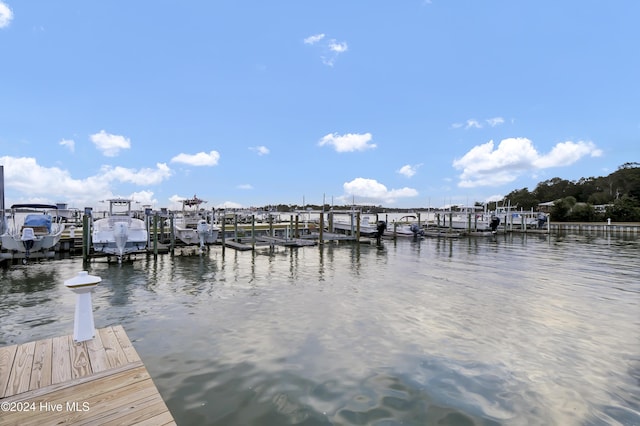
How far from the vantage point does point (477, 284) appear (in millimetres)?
11406

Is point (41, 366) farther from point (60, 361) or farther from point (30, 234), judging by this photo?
point (30, 234)

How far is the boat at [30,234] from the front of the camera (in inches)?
588

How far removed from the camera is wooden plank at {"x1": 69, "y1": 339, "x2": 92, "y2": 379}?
3369mm

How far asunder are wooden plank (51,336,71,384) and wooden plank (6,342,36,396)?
0.64ft

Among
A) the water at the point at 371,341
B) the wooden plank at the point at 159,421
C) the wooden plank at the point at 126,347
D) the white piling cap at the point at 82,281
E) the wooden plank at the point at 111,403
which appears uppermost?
the white piling cap at the point at 82,281

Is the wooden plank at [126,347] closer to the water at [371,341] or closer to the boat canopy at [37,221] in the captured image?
the water at [371,341]

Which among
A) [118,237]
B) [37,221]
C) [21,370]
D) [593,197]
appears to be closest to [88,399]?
[21,370]

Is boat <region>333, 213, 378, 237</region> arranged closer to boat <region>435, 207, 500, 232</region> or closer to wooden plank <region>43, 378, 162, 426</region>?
boat <region>435, 207, 500, 232</region>

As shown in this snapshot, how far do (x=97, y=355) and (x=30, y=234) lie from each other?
624 inches

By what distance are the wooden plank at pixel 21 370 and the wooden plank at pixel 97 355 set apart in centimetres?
53

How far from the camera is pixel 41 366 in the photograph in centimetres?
347

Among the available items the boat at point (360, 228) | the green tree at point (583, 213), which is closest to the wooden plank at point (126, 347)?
the boat at point (360, 228)

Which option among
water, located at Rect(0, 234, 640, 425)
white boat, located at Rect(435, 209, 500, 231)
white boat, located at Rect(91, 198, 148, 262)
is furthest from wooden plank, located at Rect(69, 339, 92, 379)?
white boat, located at Rect(435, 209, 500, 231)

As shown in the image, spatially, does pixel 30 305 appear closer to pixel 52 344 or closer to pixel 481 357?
pixel 52 344
